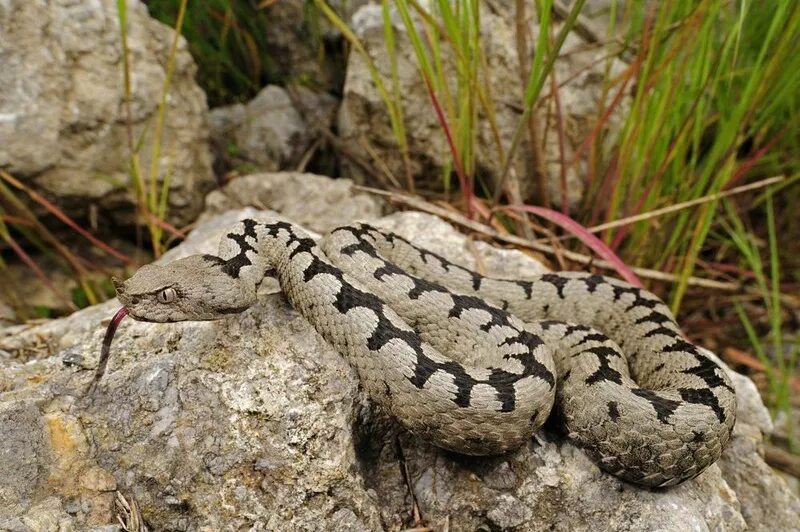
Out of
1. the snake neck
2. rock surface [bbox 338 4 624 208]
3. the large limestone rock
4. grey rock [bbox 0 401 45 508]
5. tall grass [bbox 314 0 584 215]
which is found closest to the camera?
grey rock [bbox 0 401 45 508]

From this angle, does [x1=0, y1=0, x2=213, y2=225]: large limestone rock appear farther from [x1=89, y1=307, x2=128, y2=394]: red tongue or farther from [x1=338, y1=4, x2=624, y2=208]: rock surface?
[x1=89, y1=307, x2=128, y2=394]: red tongue

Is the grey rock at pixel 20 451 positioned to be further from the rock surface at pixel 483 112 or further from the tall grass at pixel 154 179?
the rock surface at pixel 483 112

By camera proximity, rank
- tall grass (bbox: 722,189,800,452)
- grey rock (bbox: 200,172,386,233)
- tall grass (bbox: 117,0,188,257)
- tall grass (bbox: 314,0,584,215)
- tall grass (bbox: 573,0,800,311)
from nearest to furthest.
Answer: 1. tall grass (bbox: 314,0,584,215)
2. tall grass (bbox: 573,0,800,311)
3. tall grass (bbox: 117,0,188,257)
4. tall grass (bbox: 722,189,800,452)
5. grey rock (bbox: 200,172,386,233)

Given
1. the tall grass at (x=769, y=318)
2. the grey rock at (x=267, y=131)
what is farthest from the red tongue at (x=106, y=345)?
the tall grass at (x=769, y=318)

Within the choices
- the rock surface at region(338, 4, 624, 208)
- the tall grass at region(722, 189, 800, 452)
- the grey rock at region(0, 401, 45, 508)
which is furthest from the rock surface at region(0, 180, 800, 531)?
the rock surface at region(338, 4, 624, 208)

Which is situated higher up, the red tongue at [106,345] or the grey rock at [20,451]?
the red tongue at [106,345]

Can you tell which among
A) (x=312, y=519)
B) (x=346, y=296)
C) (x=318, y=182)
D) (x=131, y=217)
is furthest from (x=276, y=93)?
(x=312, y=519)
